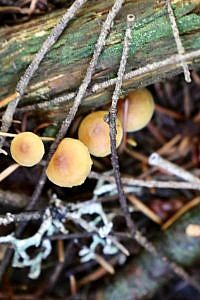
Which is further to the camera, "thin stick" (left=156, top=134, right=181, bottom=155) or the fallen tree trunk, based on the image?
"thin stick" (left=156, top=134, right=181, bottom=155)

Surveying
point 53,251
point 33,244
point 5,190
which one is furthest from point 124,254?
point 5,190

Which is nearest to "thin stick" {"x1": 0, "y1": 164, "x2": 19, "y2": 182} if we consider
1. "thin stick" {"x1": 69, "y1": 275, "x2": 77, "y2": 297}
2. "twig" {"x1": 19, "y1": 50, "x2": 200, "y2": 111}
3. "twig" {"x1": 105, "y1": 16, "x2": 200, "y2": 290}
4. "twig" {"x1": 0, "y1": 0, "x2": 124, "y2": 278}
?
"twig" {"x1": 0, "y1": 0, "x2": 124, "y2": 278}

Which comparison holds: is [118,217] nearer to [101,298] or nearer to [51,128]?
[101,298]

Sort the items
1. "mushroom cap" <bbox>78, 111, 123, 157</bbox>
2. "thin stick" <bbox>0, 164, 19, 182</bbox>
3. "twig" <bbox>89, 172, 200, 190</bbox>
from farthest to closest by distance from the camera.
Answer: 1. "twig" <bbox>89, 172, 200, 190</bbox>
2. "thin stick" <bbox>0, 164, 19, 182</bbox>
3. "mushroom cap" <bbox>78, 111, 123, 157</bbox>

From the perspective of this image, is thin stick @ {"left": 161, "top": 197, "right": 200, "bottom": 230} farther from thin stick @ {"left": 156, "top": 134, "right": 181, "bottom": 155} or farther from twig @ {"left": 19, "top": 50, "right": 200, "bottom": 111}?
twig @ {"left": 19, "top": 50, "right": 200, "bottom": 111}

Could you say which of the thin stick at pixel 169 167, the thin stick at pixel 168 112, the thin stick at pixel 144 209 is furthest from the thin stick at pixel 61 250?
the thin stick at pixel 168 112

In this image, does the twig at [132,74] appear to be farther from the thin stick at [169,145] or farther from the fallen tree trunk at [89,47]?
the thin stick at [169,145]

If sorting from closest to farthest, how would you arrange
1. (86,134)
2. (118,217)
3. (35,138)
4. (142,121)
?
(35,138) < (86,134) < (142,121) < (118,217)

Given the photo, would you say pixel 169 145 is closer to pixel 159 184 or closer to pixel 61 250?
pixel 159 184
